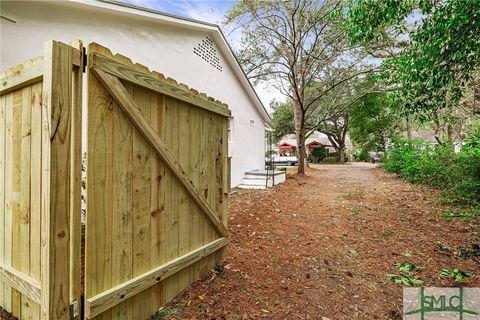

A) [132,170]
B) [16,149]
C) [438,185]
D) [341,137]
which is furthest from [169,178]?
[341,137]

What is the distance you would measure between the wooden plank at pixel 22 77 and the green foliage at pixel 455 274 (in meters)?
4.48

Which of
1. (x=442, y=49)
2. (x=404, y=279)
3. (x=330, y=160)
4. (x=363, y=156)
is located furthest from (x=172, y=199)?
(x=363, y=156)

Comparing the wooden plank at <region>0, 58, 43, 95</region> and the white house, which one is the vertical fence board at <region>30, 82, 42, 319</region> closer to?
the wooden plank at <region>0, 58, 43, 95</region>

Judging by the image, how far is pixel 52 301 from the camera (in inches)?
60.4

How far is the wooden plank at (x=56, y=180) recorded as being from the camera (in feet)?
4.99

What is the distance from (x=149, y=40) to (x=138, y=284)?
5.62 m

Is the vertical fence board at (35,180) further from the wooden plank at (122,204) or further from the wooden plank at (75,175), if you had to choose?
the wooden plank at (122,204)

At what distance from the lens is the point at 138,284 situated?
2049 millimetres

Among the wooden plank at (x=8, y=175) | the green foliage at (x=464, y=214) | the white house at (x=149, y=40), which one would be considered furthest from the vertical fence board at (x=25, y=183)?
the green foliage at (x=464, y=214)

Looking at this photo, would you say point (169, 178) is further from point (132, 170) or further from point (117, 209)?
point (117, 209)

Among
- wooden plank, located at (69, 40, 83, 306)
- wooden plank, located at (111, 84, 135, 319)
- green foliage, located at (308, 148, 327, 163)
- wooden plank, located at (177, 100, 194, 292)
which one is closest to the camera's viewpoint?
wooden plank, located at (69, 40, 83, 306)

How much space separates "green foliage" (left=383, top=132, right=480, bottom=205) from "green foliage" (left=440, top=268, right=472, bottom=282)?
4184 mm

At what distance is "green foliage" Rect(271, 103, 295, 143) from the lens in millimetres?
30250

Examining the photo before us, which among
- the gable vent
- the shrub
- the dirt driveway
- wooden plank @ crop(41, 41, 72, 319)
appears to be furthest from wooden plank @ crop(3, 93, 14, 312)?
the shrub
